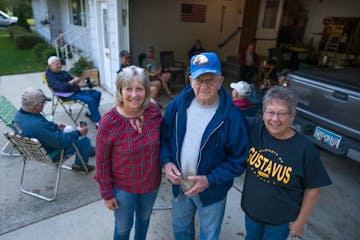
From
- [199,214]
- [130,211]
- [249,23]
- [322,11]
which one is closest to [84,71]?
[249,23]

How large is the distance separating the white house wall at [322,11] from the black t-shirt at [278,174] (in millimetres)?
8075

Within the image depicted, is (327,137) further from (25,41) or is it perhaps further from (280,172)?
(25,41)

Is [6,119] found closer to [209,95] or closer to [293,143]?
[209,95]

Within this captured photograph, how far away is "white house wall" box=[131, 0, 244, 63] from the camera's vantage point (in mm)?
7121

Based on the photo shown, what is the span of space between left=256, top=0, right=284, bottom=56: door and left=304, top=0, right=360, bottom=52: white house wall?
3.78 ft

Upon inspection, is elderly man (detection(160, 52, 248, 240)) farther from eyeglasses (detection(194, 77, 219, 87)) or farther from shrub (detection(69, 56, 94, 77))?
shrub (detection(69, 56, 94, 77))

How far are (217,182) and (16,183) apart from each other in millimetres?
2607

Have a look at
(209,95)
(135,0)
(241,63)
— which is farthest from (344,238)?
(135,0)

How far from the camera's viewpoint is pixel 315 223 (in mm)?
2514

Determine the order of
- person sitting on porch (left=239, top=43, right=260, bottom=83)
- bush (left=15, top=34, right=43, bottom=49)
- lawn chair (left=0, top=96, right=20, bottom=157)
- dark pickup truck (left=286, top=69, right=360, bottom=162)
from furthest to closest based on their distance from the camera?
bush (left=15, top=34, right=43, bottom=49)
person sitting on porch (left=239, top=43, right=260, bottom=83)
lawn chair (left=0, top=96, right=20, bottom=157)
dark pickup truck (left=286, top=69, right=360, bottom=162)

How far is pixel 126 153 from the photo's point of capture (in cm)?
154

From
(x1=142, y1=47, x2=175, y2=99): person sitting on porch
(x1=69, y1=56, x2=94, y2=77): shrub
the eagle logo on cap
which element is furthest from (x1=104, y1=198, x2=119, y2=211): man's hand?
(x1=69, y1=56, x2=94, y2=77): shrub

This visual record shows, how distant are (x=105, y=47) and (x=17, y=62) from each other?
6.01 meters

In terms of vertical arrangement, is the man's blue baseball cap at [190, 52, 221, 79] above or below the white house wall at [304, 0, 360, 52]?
below
